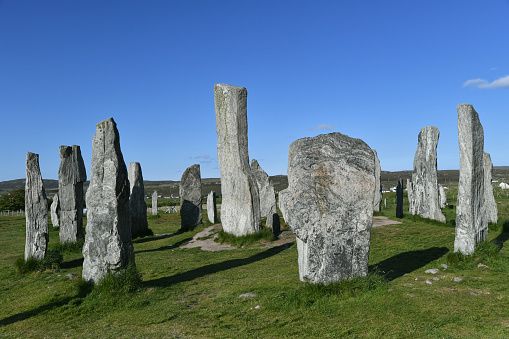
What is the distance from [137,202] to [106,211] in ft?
40.4

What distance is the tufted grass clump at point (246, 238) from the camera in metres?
15.9

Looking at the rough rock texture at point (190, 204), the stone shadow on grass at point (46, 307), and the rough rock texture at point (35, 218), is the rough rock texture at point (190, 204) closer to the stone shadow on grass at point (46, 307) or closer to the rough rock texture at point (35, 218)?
the rough rock texture at point (35, 218)

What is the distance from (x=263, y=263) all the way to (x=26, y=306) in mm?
6132

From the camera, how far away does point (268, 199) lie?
20.1 metres

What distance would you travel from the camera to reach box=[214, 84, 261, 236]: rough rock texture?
644 inches

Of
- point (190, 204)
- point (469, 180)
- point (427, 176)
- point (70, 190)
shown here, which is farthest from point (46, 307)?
point (427, 176)

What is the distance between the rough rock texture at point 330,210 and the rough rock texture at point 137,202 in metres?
14.2

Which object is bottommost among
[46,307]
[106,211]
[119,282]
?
[46,307]

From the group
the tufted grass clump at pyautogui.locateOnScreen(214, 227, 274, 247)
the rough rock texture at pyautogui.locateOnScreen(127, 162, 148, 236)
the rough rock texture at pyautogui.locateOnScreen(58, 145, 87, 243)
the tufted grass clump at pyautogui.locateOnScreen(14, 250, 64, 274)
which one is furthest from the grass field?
the rough rock texture at pyautogui.locateOnScreen(127, 162, 148, 236)

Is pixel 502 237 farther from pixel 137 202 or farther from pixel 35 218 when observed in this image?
pixel 137 202

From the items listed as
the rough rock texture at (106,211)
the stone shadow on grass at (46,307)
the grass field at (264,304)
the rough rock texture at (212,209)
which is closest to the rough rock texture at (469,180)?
the grass field at (264,304)

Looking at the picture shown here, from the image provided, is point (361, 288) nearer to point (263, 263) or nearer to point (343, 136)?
point (343, 136)

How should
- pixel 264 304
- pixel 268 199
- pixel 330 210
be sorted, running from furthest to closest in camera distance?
pixel 268 199 → pixel 330 210 → pixel 264 304

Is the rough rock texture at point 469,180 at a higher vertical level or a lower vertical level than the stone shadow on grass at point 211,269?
higher
